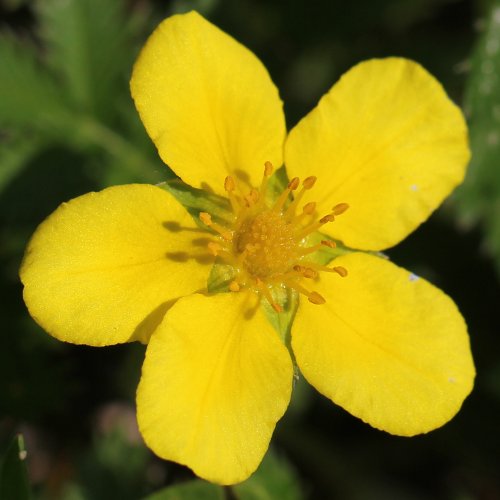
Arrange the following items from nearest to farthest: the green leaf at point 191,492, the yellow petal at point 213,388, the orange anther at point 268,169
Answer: the yellow petal at point 213,388 < the orange anther at point 268,169 < the green leaf at point 191,492

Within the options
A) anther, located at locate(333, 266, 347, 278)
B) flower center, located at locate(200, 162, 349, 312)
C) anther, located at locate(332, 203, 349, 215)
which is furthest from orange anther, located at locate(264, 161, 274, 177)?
anther, located at locate(333, 266, 347, 278)

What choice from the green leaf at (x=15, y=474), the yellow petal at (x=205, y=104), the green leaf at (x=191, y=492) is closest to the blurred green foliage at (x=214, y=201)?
the green leaf at (x=191, y=492)

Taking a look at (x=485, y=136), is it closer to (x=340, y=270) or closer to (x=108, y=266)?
(x=340, y=270)

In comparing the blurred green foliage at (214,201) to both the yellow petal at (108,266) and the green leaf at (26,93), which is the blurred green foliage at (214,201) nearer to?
the green leaf at (26,93)

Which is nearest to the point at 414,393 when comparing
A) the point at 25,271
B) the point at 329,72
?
the point at 25,271

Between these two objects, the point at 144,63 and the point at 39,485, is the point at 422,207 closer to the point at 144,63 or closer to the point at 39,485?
the point at 144,63
